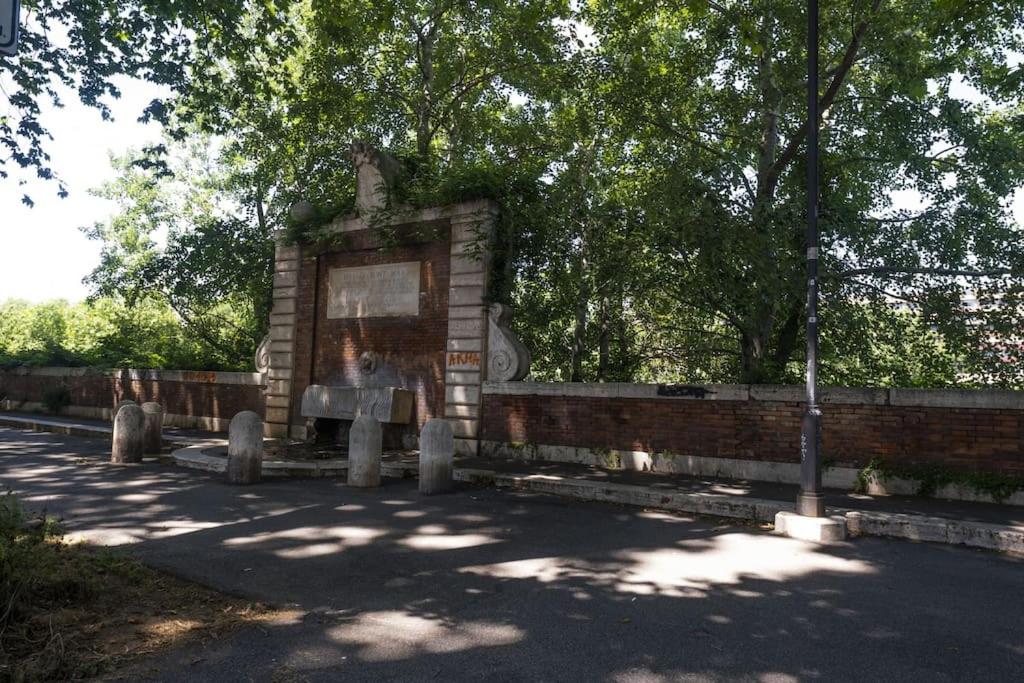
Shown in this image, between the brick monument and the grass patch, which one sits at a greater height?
the brick monument

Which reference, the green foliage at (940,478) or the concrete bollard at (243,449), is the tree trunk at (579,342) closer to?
the green foliage at (940,478)

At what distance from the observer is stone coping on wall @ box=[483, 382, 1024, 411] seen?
859 centimetres

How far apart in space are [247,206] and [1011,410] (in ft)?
69.7

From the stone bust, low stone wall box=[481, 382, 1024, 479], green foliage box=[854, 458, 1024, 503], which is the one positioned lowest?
green foliage box=[854, 458, 1024, 503]

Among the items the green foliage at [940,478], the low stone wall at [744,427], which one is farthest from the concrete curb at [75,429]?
the green foliage at [940,478]

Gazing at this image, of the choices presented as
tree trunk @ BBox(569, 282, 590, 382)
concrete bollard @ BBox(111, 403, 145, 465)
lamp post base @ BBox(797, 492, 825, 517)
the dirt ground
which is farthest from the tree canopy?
the dirt ground

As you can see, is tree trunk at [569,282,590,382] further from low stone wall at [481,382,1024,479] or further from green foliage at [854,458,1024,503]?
green foliage at [854,458,1024,503]

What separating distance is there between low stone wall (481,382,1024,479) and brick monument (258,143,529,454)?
976 millimetres

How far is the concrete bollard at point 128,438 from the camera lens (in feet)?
37.2

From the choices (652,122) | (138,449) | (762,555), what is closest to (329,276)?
(138,449)

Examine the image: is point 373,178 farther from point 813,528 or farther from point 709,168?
point 813,528

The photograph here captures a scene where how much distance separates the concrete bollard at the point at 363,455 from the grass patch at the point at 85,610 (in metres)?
4.14

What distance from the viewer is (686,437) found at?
34.7ft

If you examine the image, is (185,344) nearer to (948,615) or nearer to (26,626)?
(26,626)
